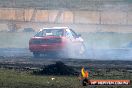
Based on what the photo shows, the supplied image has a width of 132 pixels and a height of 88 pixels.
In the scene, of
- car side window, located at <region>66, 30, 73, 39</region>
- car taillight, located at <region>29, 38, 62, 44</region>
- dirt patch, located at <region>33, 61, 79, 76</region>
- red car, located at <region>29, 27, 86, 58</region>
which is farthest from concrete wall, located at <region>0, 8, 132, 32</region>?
dirt patch, located at <region>33, 61, 79, 76</region>

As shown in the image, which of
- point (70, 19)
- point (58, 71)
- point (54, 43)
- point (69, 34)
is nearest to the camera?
point (58, 71)

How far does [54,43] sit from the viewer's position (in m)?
20.6

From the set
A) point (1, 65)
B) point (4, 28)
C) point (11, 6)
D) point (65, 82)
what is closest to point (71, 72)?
point (65, 82)

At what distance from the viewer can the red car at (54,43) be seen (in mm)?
20625

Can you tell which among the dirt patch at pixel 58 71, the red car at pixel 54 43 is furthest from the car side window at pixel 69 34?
the dirt patch at pixel 58 71

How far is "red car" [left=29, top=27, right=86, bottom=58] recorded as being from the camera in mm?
20625

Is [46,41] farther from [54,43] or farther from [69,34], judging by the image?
[69,34]

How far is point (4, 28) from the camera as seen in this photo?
47.8m

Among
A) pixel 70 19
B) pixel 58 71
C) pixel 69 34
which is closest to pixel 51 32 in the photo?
pixel 69 34

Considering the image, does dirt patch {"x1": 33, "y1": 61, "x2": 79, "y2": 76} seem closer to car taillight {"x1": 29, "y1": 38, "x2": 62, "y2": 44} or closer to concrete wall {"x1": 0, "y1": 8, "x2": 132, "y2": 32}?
car taillight {"x1": 29, "y1": 38, "x2": 62, "y2": 44}

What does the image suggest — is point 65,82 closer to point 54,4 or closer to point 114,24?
point 114,24

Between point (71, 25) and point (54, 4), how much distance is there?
5.93 m

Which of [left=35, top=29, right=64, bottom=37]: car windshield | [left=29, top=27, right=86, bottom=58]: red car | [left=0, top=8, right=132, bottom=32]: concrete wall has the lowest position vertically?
[left=0, top=8, right=132, bottom=32]: concrete wall

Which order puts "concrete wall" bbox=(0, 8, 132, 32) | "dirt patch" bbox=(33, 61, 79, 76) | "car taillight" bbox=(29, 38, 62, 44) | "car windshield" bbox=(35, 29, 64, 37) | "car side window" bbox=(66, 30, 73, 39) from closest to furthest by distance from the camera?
1. "dirt patch" bbox=(33, 61, 79, 76)
2. "car taillight" bbox=(29, 38, 62, 44)
3. "car windshield" bbox=(35, 29, 64, 37)
4. "car side window" bbox=(66, 30, 73, 39)
5. "concrete wall" bbox=(0, 8, 132, 32)
